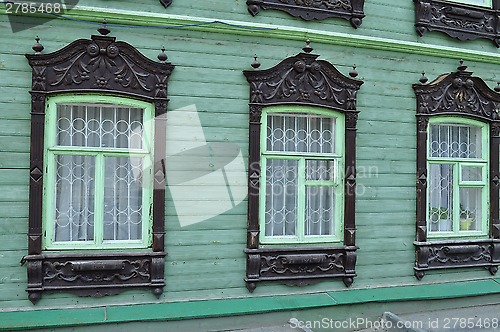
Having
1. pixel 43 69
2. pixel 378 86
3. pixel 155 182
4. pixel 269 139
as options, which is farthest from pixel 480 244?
pixel 43 69

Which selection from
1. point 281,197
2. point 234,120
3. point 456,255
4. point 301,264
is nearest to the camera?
point 234,120

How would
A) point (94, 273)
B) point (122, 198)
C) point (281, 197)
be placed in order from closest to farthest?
point (94, 273), point (122, 198), point (281, 197)

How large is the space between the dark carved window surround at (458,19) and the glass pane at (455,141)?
48.9 inches

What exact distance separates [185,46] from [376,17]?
8.31ft

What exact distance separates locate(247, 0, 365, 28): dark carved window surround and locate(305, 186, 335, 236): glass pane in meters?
2.11

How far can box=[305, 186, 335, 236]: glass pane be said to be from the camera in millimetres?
5680

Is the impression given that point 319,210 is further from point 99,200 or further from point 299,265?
point 99,200

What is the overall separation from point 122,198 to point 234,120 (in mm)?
1523

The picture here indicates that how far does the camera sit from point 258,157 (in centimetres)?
538

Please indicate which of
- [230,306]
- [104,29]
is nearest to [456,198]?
[230,306]

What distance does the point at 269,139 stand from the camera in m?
5.53

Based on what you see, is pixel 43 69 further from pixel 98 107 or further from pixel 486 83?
pixel 486 83

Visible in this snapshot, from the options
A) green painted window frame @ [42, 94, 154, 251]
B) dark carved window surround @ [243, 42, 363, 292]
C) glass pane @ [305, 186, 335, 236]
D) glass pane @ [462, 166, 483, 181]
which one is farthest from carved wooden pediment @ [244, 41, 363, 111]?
glass pane @ [462, 166, 483, 181]

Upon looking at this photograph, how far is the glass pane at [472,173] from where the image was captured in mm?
6371
